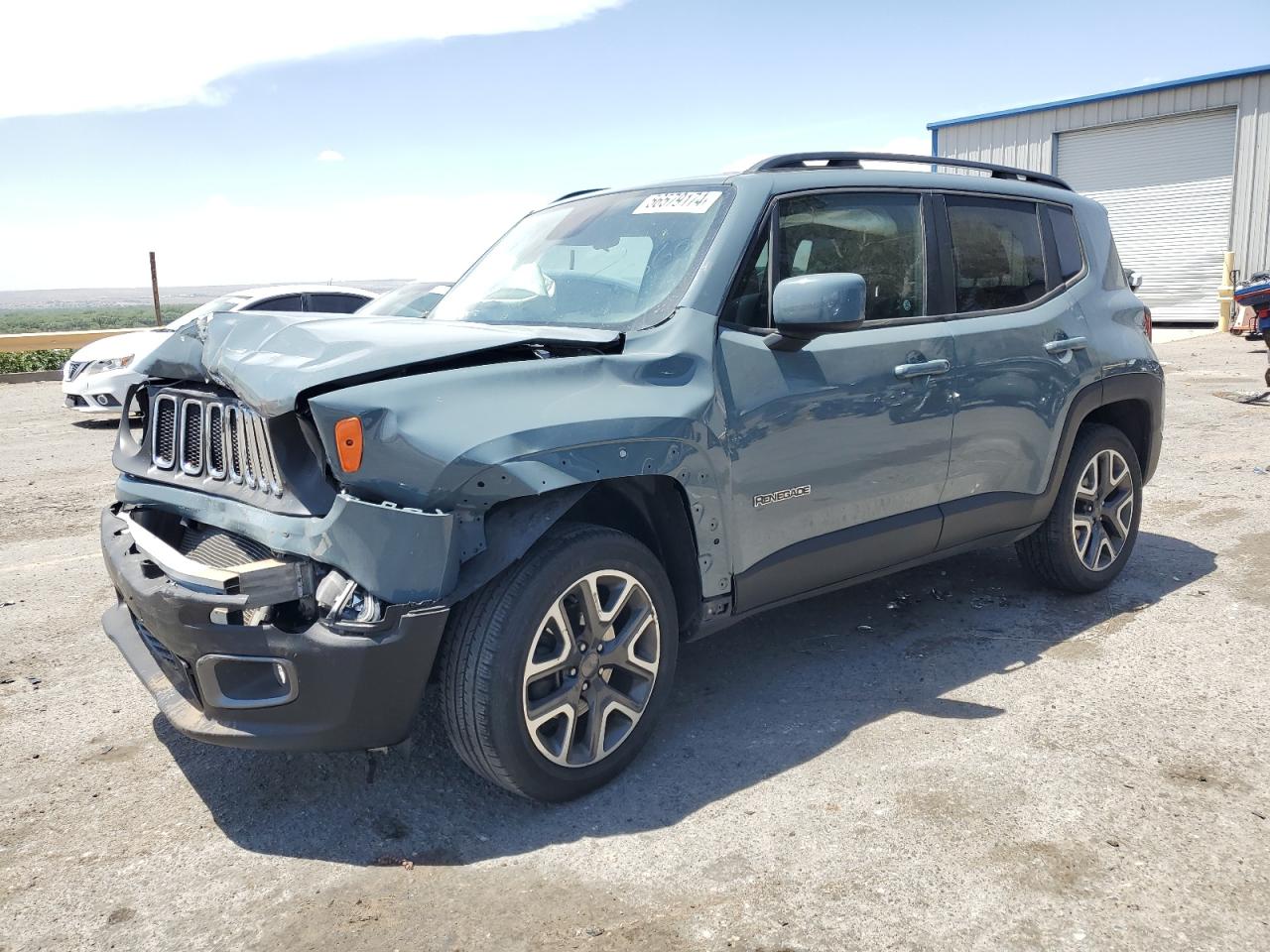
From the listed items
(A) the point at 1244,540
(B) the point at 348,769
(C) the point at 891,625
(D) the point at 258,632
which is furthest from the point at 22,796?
(A) the point at 1244,540

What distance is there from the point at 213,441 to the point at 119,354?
31.3 ft

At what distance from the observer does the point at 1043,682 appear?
157 inches

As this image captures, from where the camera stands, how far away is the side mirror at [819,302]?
334cm

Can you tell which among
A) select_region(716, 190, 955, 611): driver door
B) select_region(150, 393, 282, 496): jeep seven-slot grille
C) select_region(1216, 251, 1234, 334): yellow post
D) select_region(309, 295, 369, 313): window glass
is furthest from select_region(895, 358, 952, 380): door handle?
select_region(1216, 251, 1234, 334): yellow post

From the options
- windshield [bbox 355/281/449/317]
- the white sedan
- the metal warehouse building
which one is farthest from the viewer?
the metal warehouse building

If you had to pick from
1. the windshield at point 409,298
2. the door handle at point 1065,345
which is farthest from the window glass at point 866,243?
the windshield at point 409,298

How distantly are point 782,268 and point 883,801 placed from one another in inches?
71.4

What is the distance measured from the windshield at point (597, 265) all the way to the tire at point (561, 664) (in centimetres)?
87

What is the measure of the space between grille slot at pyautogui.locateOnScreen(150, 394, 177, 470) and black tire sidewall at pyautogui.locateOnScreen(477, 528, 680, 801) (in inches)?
54.0

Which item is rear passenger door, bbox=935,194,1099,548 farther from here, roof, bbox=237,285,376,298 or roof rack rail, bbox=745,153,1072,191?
roof, bbox=237,285,376,298

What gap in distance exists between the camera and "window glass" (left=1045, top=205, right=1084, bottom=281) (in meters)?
4.81

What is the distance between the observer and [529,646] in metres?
2.89

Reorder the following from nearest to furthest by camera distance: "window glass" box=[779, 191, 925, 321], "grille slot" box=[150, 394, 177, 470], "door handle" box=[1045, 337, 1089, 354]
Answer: "grille slot" box=[150, 394, 177, 470] → "window glass" box=[779, 191, 925, 321] → "door handle" box=[1045, 337, 1089, 354]

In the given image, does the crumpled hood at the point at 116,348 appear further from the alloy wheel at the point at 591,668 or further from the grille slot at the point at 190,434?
the alloy wheel at the point at 591,668
